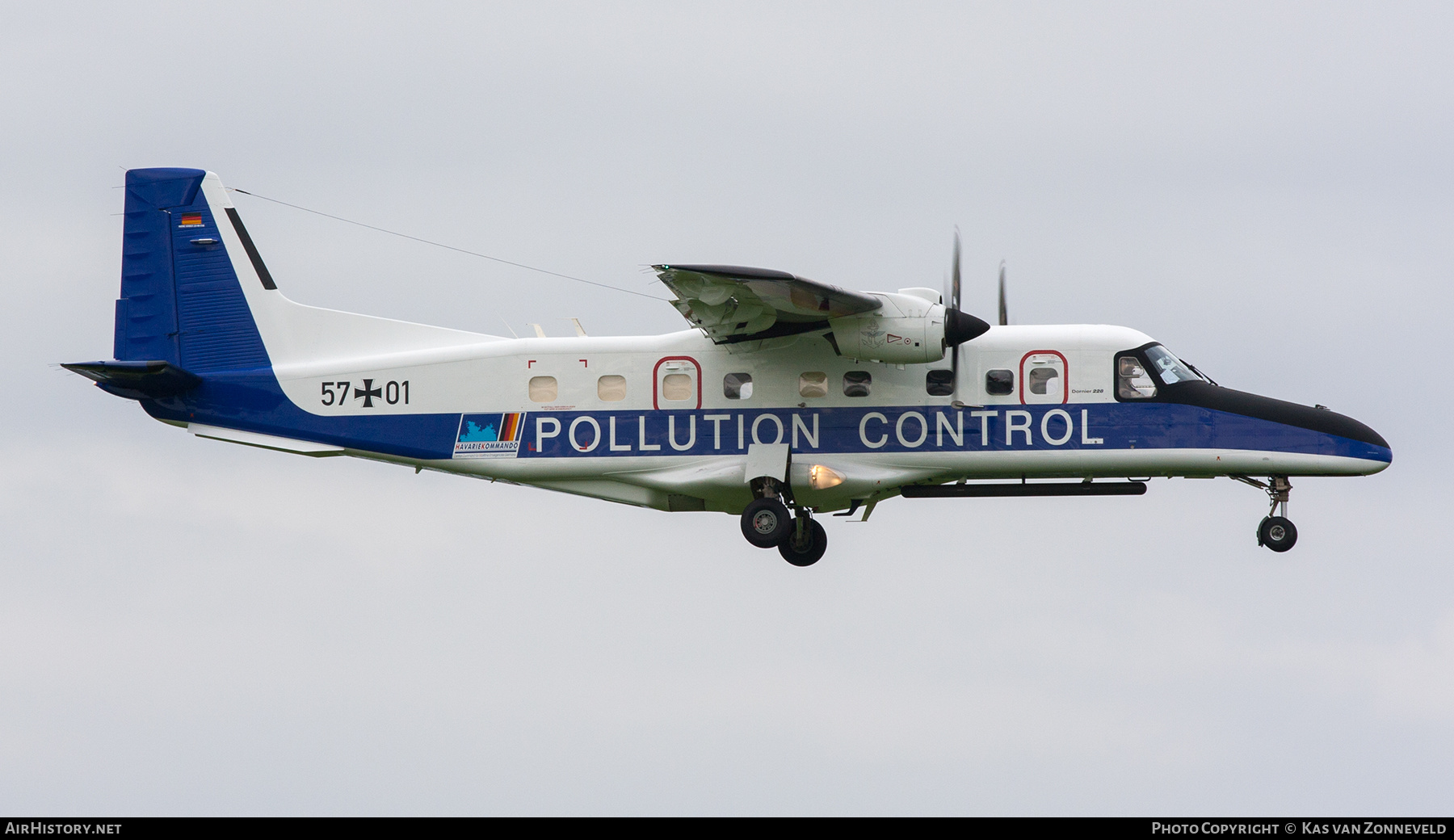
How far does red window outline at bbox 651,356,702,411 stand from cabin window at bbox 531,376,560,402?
47.8 inches

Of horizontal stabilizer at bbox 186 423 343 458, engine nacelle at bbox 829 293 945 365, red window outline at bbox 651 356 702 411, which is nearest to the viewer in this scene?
engine nacelle at bbox 829 293 945 365

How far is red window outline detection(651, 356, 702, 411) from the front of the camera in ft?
63.7

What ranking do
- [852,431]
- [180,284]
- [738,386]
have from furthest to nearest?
[180,284]
[738,386]
[852,431]

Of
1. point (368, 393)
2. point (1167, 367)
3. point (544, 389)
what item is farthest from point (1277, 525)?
point (368, 393)

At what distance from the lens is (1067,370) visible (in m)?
19.0

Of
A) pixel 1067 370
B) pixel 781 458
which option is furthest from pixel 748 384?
pixel 1067 370

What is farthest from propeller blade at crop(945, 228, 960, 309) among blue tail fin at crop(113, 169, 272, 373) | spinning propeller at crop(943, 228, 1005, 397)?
blue tail fin at crop(113, 169, 272, 373)

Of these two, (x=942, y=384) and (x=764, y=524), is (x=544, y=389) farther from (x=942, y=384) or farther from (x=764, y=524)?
(x=942, y=384)

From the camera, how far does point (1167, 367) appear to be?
62.5 feet

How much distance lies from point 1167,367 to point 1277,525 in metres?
2.29

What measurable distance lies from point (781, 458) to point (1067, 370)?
356cm

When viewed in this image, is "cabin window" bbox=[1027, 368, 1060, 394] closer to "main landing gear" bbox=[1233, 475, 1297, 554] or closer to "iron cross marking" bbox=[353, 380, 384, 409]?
"main landing gear" bbox=[1233, 475, 1297, 554]

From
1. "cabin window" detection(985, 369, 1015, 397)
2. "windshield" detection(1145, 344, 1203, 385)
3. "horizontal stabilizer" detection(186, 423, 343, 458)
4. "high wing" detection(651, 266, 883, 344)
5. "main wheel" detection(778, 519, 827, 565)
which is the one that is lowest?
"main wheel" detection(778, 519, 827, 565)

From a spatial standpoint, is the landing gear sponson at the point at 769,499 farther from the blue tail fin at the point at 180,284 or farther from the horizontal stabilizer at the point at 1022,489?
the blue tail fin at the point at 180,284
